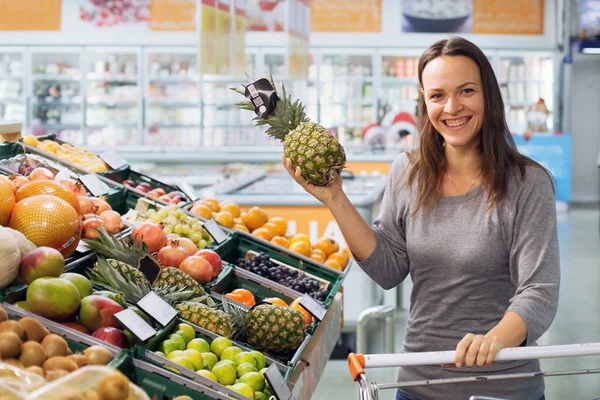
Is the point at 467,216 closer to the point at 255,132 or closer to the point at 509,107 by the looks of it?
the point at 255,132

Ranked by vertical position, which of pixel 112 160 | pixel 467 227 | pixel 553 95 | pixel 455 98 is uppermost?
pixel 553 95

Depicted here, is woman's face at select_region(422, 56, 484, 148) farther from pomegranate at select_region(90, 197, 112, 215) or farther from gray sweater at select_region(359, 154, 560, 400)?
pomegranate at select_region(90, 197, 112, 215)

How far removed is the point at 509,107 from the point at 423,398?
41.2ft

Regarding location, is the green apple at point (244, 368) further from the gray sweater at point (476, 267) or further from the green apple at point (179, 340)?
the gray sweater at point (476, 267)

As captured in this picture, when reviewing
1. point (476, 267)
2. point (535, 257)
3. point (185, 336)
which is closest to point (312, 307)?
point (185, 336)

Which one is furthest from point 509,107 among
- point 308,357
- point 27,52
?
point 308,357

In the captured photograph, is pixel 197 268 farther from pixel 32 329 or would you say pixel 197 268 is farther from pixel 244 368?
pixel 32 329

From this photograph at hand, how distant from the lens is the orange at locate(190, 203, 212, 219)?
4.54 m

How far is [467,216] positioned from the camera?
234cm

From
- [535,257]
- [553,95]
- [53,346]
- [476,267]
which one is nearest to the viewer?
[53,346]

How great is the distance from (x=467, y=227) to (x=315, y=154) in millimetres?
456

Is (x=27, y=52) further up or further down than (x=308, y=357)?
further up

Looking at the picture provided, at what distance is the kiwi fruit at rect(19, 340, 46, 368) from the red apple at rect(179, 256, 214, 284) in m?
1.39

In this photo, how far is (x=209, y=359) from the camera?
8.37 feet
